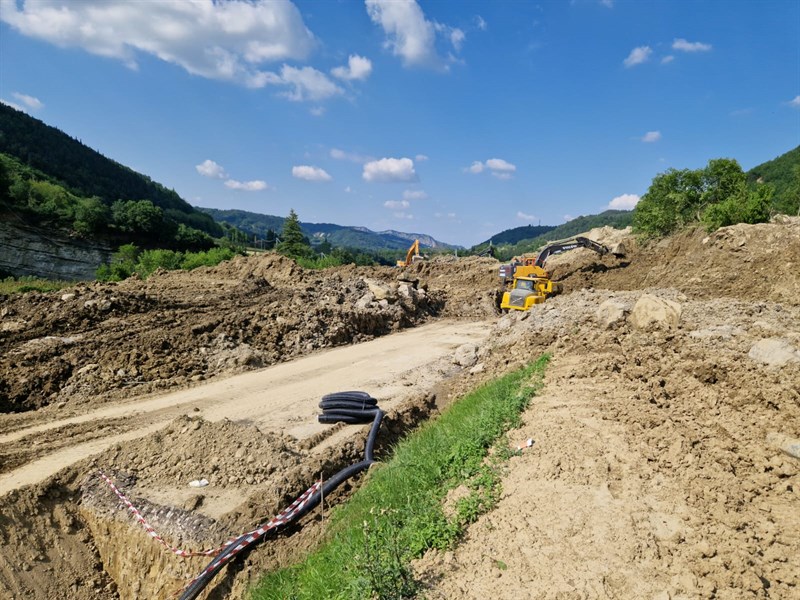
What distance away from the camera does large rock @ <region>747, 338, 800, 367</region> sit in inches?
254

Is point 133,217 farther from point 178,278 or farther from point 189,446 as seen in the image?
point 189,446

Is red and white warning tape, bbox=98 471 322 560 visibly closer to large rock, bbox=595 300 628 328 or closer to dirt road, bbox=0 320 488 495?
dirt road, bbox=0 320 488 495

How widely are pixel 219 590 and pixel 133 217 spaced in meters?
65.5

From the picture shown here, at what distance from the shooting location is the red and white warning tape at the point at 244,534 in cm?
502

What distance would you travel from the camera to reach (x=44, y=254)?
45.5 m

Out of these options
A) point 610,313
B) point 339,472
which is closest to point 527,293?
point 610,313

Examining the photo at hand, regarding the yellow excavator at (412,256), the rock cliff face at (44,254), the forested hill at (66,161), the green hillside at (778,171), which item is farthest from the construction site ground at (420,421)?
the green hillside at (778,171)

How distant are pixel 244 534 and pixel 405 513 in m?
2.11

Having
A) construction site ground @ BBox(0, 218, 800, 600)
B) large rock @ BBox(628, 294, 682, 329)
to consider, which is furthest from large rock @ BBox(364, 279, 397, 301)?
large rock @ BBox(628, 294, 682, 329)

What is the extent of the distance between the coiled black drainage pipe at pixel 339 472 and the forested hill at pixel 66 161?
88.1m

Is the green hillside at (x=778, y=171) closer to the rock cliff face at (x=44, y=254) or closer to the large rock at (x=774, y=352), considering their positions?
the large rock at (x=774, y=352)

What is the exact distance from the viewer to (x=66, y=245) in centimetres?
4834

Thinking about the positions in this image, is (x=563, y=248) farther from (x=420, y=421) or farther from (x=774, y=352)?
(x=420, y=421)

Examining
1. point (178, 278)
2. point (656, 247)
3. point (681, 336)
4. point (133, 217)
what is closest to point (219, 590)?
point (681, 336)
